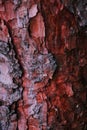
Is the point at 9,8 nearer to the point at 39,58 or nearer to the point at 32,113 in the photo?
the point at 39,58

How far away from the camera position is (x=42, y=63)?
30.0 inches

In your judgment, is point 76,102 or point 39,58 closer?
point 39,58

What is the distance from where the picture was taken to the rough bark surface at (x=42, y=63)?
72 centimetres

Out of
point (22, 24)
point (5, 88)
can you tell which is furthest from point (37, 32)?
point (5, 88)

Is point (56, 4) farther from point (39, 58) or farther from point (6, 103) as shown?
point (6, 103)

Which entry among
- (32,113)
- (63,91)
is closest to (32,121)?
(32,113)

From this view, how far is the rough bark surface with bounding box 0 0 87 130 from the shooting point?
2.37 feet

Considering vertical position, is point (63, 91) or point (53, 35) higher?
point (53, 35)

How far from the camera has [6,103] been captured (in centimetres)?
80

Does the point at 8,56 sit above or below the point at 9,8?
below

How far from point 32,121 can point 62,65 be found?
19 centimetres

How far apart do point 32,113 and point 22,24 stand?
0.88 ft

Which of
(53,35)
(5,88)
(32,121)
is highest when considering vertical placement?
(53,35)

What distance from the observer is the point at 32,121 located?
2.72 ft
